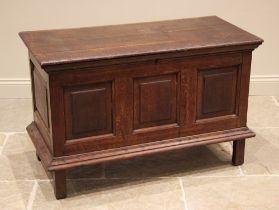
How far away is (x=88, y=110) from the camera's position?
2.78 meters

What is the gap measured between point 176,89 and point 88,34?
552 mm

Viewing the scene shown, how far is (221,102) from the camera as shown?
3.04 metres

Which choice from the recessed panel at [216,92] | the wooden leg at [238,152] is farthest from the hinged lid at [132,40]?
the wooden leg at [238,152]

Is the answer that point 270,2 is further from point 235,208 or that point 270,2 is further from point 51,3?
point 235,208

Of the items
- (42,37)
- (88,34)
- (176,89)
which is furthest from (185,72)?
(42,37)

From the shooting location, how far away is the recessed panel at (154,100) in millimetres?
2846

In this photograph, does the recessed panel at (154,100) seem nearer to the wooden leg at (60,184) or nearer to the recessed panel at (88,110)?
the recessed panel at (88,110)

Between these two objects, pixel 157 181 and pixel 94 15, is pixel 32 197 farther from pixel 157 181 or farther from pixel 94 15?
pixel 94 15

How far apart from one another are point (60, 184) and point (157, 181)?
20.8 inches

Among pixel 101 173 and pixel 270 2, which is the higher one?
pixel 270 2

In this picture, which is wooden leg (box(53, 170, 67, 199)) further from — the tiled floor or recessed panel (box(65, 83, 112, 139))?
recessed panel (box(65, 83, 112, 139))

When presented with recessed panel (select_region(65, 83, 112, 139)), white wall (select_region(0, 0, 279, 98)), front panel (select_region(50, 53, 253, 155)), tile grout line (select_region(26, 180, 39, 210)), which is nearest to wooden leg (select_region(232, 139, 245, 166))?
front panel (select_region(50, 53, 253, 155))

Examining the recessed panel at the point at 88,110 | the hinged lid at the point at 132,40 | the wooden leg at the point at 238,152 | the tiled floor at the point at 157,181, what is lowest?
the tiled floor at the point at 157,181

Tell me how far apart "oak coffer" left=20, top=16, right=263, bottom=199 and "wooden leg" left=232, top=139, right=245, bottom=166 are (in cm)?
2
